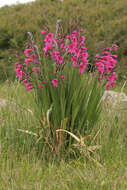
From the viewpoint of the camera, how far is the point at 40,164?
3080 millimetres

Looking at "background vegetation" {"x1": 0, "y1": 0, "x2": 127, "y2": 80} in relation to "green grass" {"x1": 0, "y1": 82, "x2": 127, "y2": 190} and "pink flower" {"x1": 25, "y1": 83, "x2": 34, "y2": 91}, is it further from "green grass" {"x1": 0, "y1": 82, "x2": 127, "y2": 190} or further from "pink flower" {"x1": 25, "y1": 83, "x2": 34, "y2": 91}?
"pink flower" {"x1": 25, "y1": 83, "x2": 34, "y2": 91}

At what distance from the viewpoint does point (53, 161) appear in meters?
3.05

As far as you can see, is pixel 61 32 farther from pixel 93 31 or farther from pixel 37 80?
pixel 93 31

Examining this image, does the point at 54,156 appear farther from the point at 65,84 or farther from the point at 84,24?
the point at 84,24

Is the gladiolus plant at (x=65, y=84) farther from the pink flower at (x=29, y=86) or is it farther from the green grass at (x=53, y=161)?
the green grass at (x=53, y=161)

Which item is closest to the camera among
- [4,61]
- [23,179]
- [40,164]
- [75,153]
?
[23,179]

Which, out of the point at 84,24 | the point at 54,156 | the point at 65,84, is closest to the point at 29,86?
the point at 65,84

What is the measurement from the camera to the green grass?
2400 millimetres

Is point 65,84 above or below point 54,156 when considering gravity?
above

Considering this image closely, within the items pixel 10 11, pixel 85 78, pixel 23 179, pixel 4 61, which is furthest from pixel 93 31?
pixel 23 179

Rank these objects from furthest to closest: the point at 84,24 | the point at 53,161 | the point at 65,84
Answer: the point at 84,24, the point at 65,84, the point at 53,161

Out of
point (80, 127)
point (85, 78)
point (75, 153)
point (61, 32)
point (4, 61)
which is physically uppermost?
point (61, 32)

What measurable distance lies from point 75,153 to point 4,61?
7.64 meters

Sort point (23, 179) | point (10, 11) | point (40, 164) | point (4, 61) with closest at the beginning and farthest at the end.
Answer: point (23, 179) → point (40, 164) → point (4, 61) → point (10, 11)
